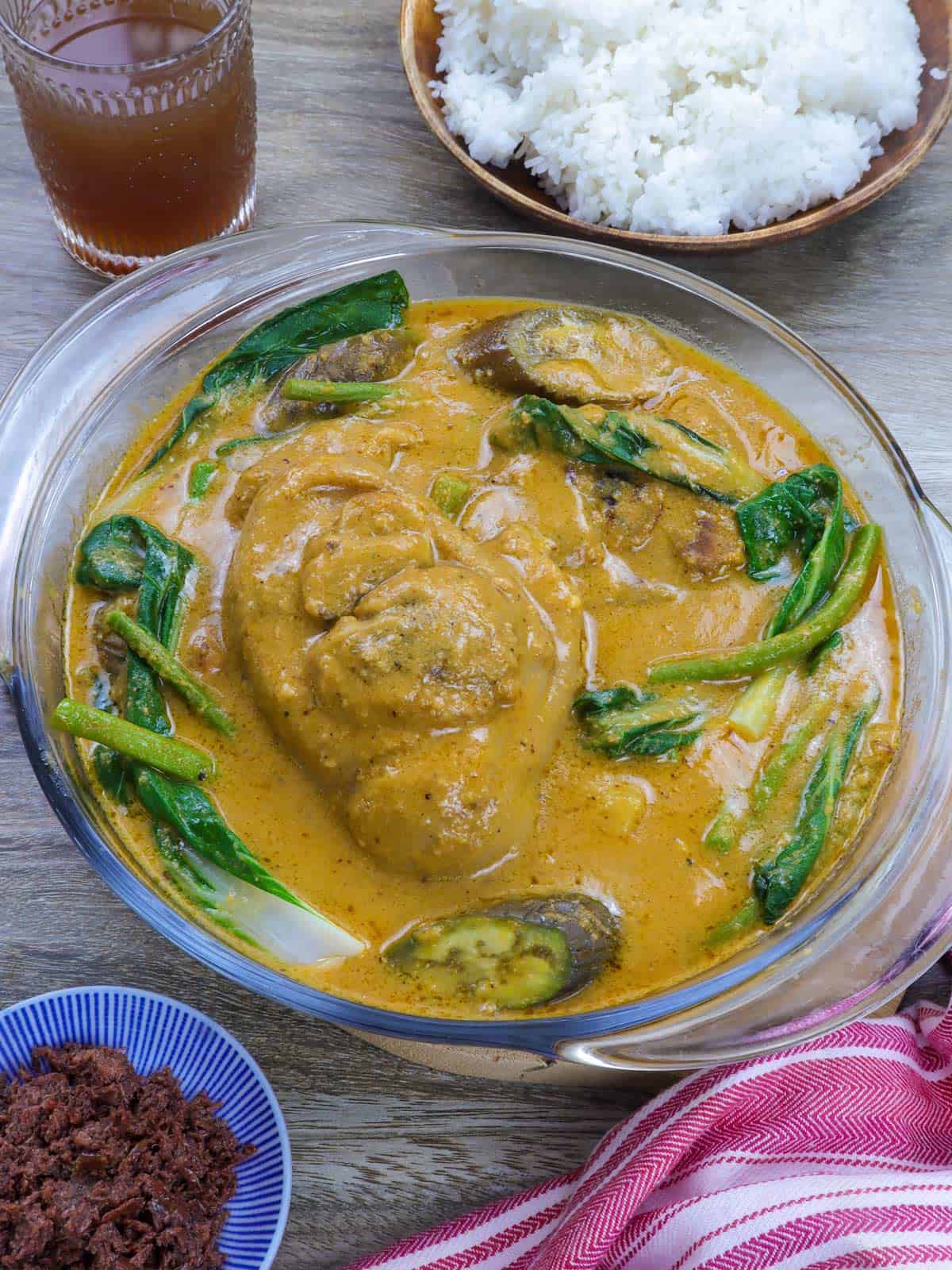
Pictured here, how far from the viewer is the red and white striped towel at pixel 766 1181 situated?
3172 mm

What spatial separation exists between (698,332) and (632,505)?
28.7 inches

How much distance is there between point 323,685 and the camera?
3.04 meters

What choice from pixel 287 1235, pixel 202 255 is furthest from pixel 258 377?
pixel 287 1235

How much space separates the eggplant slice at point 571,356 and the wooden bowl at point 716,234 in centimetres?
35

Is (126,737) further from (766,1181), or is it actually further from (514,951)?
(766,1181)

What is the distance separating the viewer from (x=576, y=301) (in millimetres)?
3865

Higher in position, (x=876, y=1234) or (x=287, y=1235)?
(x=876, y=1234)

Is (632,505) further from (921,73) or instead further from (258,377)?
(921,73)

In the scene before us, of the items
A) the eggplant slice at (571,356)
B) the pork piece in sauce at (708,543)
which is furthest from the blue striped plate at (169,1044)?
the eggplant slice at (571,356)

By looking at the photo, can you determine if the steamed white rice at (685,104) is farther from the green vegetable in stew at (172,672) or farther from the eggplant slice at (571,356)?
the green vegetable in stew at (172,672)

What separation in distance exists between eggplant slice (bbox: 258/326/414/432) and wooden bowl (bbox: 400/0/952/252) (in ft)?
2.56

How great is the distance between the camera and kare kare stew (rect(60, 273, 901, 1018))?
303 cm

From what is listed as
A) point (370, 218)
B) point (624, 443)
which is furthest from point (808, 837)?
point (370, 218)

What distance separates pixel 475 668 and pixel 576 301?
1.44m
